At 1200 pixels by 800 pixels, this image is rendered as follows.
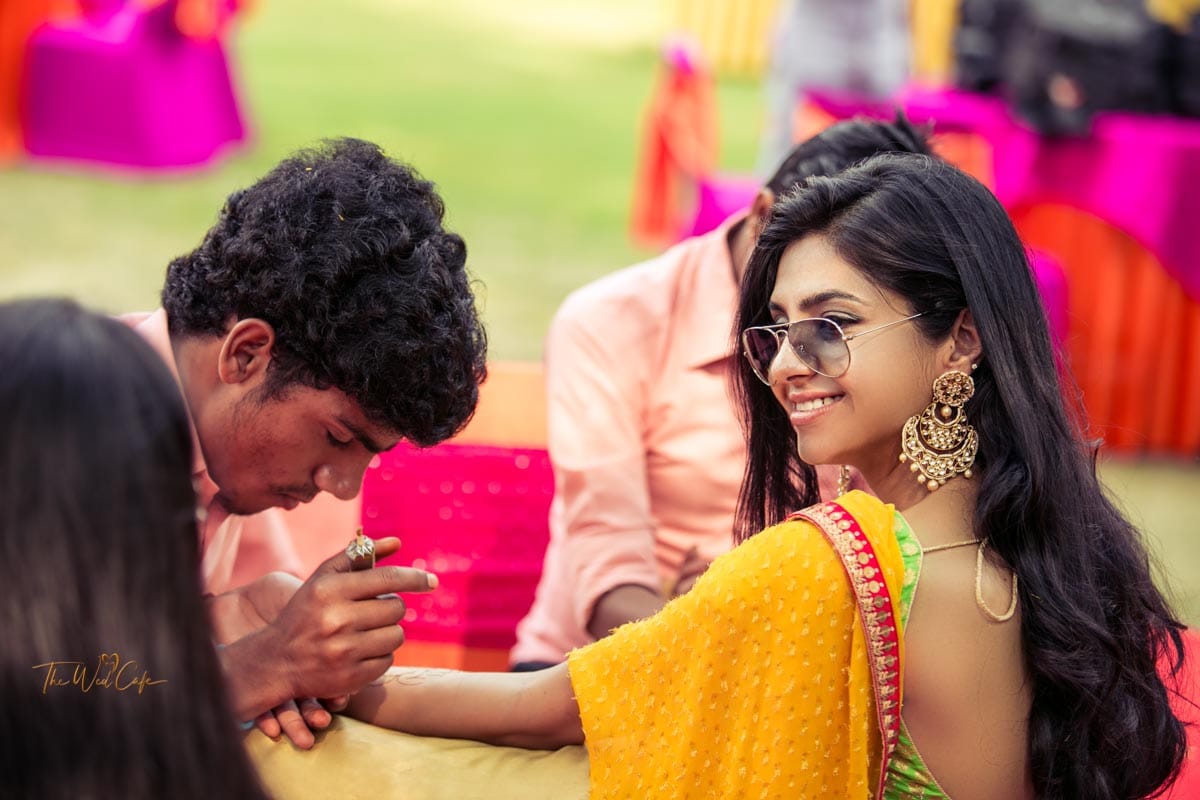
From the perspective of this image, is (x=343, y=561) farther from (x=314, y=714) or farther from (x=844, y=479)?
(x=844, y=479)

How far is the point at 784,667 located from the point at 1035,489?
418 millimetres

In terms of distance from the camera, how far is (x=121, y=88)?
8.51 metres

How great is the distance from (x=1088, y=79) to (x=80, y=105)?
20.7 ft

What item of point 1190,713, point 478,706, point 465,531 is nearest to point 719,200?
point 465,531

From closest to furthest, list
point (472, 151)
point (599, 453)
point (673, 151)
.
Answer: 1. point (599, 453)
2. point (673, 151)
3. point (472, 151)

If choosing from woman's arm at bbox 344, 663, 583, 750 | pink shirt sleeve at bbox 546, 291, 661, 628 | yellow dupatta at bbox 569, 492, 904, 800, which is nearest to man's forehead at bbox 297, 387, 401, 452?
woman's arm at bbox 344, 663, 583, 750

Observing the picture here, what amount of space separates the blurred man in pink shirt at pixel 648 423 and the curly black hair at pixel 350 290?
69 cm

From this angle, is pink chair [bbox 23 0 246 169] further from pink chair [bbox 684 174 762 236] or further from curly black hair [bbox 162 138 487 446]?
curly black hair [bbox 162 138 487 446]

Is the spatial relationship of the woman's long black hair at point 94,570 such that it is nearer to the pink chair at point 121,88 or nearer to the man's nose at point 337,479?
the man's nose at point 337,479

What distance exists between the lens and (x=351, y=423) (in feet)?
6.51

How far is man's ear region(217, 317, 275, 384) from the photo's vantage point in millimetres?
1939

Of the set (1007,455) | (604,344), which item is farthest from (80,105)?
(1007,455)

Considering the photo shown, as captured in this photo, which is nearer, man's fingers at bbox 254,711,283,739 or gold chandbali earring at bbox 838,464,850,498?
man's fingers at bbox 254,711,283,739
